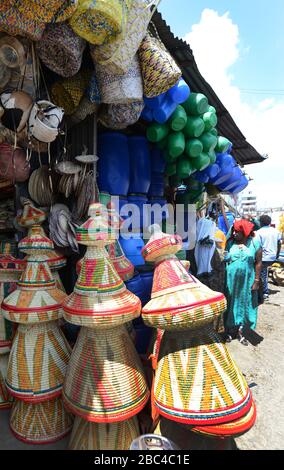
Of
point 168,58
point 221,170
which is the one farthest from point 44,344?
point 221,170

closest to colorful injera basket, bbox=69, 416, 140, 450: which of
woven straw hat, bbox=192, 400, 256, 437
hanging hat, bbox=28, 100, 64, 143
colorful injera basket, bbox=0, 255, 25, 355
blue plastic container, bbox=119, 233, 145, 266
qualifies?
woven straw hat, bbox=192, 400, 256, 437

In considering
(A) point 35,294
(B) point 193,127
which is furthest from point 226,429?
(B) point 193,127

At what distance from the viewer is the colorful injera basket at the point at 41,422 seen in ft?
5.54

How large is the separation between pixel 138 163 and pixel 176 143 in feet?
1.37

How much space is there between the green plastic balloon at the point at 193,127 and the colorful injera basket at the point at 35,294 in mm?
1673

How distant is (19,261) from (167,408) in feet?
4.91

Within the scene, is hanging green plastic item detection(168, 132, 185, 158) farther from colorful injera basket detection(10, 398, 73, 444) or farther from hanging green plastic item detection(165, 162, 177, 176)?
colorful injera basket detection(10, 398, 73, 444)

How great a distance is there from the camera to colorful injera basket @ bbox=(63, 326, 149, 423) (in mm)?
1413

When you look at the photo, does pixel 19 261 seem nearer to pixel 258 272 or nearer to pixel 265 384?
pixel 265 384

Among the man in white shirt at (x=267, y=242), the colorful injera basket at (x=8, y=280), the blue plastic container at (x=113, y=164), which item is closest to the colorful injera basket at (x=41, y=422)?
the colorful injera basket at (x=8, y=280)

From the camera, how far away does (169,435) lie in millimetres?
1513

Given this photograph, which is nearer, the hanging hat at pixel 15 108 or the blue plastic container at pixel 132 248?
the hanging hat at pixel 15 108

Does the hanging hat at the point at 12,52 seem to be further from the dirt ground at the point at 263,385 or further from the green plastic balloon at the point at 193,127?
the dirt ground at the point at 263,385

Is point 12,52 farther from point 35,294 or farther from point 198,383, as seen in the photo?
point 198,383
